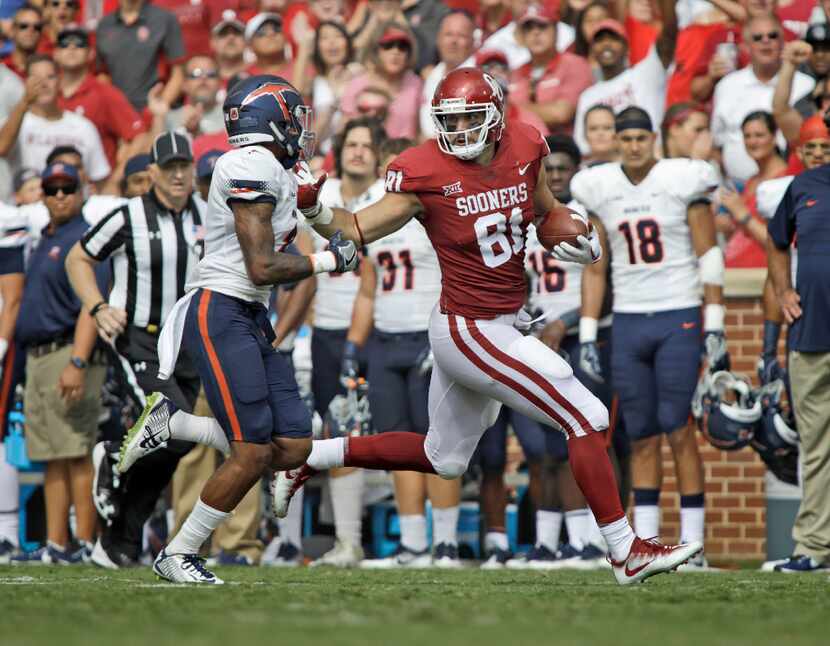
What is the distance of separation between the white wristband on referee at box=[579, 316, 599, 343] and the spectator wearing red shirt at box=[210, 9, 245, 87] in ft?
15.4

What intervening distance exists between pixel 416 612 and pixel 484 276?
5.67 feet

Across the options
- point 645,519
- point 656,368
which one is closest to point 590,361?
point 656,368

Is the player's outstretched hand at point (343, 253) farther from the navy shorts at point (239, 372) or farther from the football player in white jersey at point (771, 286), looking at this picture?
the football player in white jersey at point (771, 286)

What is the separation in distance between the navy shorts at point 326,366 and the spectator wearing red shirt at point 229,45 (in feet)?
11.9

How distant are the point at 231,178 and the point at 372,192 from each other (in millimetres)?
3015

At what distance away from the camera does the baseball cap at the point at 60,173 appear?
8.80 meters

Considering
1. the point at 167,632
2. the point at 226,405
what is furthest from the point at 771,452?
the point at 167,632

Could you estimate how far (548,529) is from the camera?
8547mm

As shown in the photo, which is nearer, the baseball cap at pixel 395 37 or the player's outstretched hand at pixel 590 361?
the player's outstretched hand at pixel 590 361

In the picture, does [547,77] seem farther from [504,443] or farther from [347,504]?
[347,504]

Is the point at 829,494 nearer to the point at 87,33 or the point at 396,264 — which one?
the point at 396,264

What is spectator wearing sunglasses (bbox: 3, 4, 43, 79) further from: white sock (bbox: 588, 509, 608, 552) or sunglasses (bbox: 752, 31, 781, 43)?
white sock (bbox: 588, 509, 608, 552)

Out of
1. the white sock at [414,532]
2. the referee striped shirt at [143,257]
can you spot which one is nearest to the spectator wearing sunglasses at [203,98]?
the referee striped shirt at [143,257]

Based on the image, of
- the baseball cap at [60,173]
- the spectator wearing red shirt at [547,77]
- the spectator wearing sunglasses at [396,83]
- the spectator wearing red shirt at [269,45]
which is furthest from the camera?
the spectator wearing red shirt at [269,45]
